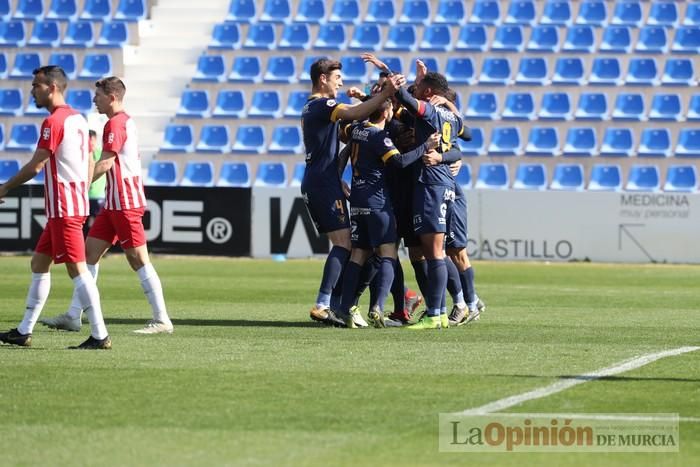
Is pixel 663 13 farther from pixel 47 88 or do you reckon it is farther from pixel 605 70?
pixel 47 88

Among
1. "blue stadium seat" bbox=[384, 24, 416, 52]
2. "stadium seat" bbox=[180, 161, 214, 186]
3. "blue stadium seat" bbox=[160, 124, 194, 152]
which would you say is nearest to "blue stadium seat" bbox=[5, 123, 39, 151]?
"blue stadium seat" bbox=[160, 124, 194, 152]

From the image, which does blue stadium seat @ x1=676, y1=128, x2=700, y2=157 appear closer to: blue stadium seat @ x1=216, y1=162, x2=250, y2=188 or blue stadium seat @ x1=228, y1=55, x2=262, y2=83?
blue stadium seat @ x1=216, y1=162, x2=250, y2=188

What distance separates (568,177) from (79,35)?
10994 millimetres

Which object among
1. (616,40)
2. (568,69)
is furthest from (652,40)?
(568,69)

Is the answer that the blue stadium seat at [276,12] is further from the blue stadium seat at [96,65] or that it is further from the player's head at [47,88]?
the player's head at [47,88]

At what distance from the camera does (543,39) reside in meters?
26.7

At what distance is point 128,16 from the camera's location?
29047mm

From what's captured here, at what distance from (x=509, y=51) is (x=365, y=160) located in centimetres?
1580

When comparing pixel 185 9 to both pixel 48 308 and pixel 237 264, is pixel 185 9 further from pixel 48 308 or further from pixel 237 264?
pixel 48 308

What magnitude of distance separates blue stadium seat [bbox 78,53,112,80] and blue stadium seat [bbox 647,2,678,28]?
11.1 m

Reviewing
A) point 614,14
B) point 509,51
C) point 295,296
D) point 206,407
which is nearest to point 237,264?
point 295,296

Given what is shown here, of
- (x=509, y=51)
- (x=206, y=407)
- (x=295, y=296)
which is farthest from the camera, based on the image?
(x=509, y=51)

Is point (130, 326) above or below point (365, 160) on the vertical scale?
below

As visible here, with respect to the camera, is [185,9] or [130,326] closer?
[130,326]
